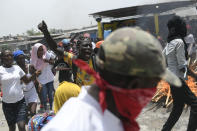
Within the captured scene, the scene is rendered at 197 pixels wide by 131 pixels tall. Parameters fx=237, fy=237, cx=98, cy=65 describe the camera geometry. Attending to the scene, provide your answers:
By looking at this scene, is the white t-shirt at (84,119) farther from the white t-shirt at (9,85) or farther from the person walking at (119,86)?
the white t-shirt at (9,85)

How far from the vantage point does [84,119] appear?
0.93 metres

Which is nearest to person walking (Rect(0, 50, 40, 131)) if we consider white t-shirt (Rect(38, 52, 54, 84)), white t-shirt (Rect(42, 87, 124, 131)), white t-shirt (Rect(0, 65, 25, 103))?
white t-shirt (Rect(0, 65, 25, 103))

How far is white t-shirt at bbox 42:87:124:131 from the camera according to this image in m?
0.91

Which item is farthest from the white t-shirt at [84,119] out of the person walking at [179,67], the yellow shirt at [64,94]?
the person walking at [179,67]

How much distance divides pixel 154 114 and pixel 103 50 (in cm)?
392

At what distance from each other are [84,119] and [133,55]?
0.31m

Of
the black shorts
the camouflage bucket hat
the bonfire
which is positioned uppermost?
the camouflage bucket hat

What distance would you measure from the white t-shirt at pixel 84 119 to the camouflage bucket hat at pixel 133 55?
0.18m

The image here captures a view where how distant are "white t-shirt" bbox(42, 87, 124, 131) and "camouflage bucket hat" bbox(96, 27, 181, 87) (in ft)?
0.58

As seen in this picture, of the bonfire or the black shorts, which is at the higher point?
the black shorts

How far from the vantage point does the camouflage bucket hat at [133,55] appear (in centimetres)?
90

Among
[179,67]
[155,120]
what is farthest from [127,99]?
[155,120]

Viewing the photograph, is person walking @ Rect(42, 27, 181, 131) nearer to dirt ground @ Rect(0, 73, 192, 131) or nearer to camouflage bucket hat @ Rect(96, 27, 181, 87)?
camouflage bucket hat @ Rect(96, 27, 181, 87)

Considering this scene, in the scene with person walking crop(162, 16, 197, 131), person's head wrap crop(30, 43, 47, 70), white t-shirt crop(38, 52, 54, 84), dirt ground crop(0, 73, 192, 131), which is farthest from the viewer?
white t-shirt crop(38, 52, 54, 84)
